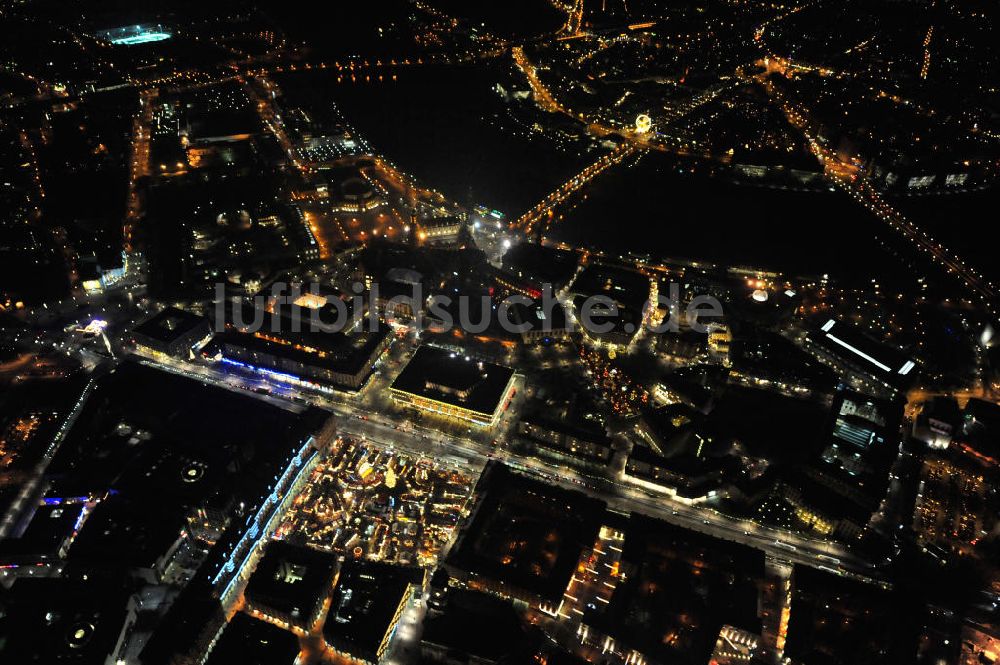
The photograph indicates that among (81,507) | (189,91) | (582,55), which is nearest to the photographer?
(81,507)

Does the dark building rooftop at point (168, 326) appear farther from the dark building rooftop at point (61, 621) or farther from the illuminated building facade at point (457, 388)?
the dark building rooftop at point (61, 621)

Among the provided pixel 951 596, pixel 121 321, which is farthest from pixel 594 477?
pixel 121 321

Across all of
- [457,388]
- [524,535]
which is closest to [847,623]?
[524,535]

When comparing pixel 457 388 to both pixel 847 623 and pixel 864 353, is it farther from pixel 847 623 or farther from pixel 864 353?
pixel 864 353

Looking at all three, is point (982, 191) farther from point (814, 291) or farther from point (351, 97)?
point (351, 97)

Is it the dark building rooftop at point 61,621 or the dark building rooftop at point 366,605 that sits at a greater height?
the dark building rooftop at point 366,605

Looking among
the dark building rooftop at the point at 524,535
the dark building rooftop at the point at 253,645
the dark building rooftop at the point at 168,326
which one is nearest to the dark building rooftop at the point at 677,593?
the dark building rooftop at the point at 524,535

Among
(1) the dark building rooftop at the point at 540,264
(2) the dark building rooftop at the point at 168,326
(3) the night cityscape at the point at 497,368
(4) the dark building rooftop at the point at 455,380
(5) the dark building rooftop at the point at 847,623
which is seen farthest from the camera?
(1) the dark building rooftop at the point at 540,264

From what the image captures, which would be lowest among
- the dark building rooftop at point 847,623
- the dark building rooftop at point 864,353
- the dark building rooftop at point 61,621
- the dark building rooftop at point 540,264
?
the dark building rooftop at point 61,621
